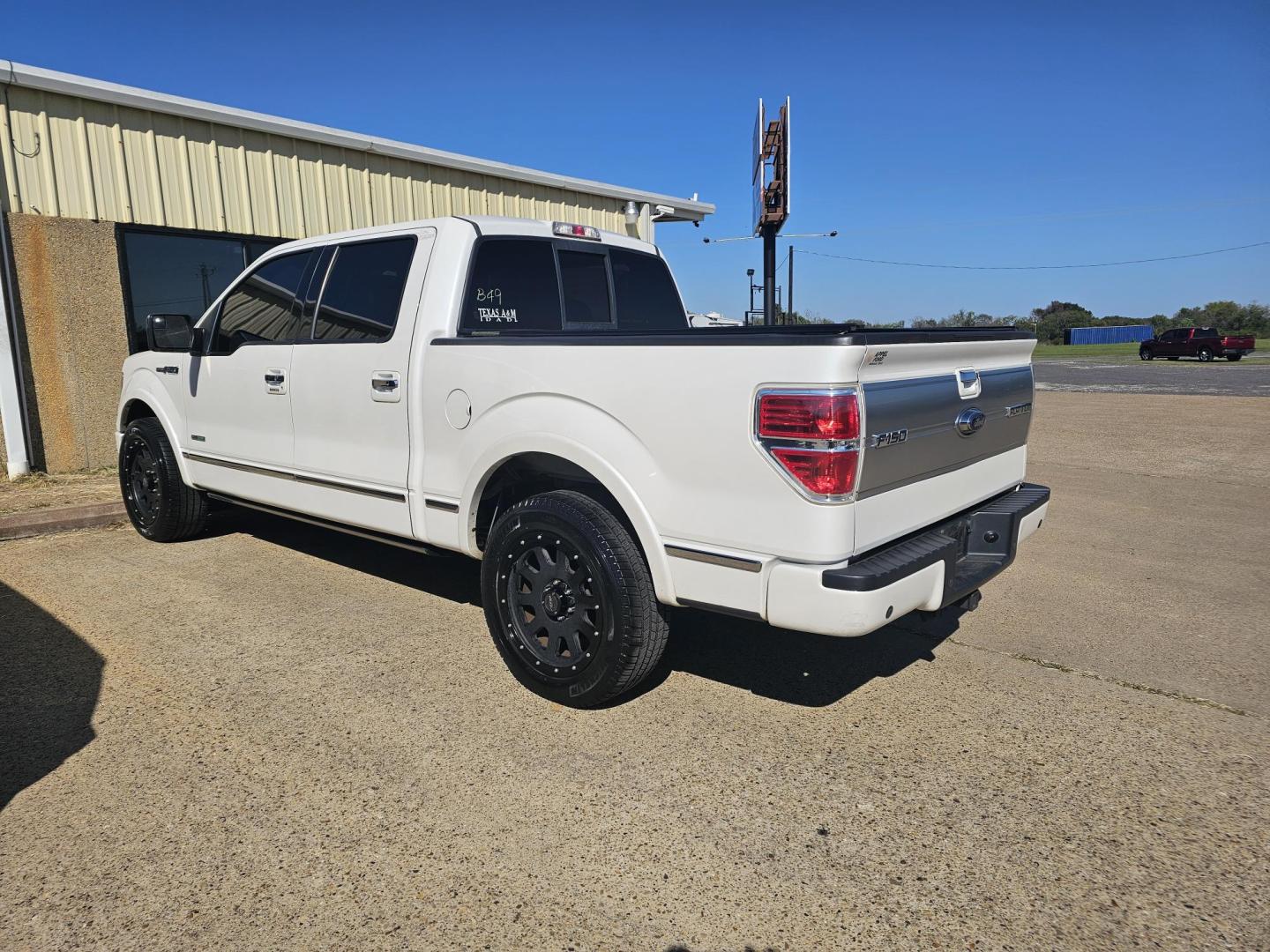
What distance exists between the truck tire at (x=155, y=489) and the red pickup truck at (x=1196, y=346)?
139 feet

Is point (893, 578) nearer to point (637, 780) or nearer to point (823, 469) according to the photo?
point (823, 469)

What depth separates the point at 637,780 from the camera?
2.93 m

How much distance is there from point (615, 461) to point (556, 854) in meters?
1.33

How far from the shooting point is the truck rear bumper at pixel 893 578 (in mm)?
2705

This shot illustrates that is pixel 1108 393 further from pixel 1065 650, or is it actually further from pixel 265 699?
pixel 265 699

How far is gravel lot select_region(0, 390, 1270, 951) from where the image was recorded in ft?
7.39

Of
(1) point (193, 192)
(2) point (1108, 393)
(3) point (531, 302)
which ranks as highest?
(1) point (193, 192)

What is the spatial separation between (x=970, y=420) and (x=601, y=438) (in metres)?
1.43

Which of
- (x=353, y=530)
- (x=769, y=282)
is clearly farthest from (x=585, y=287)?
(x=769, y=282)

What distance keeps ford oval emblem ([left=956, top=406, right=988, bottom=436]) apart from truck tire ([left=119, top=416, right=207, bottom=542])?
4830 millimetres

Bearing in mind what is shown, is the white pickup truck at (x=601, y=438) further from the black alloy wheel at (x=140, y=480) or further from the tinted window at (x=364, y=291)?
the black alloy wheel at (x=140, y=480)

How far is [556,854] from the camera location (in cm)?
252

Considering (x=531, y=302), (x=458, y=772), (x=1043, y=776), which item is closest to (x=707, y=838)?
(x=458, y=772)

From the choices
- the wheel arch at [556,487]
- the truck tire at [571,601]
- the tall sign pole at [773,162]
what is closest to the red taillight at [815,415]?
the wheel arch at [556,487]
